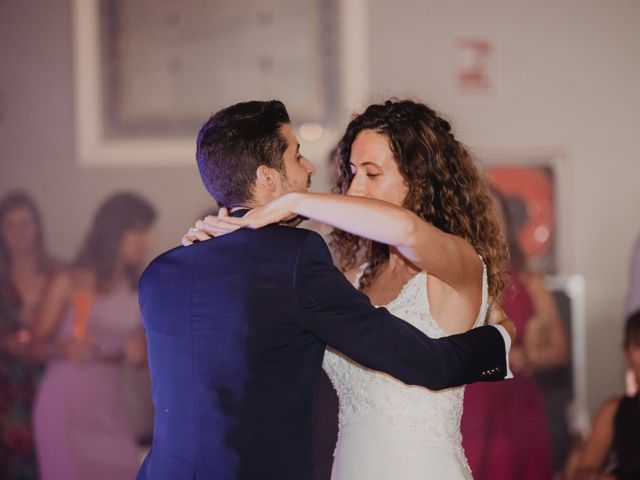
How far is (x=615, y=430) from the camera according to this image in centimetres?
350

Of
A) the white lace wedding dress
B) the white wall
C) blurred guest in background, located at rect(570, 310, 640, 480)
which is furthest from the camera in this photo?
the white wall

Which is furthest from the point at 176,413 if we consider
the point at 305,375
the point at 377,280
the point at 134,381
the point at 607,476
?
the point at 134,381

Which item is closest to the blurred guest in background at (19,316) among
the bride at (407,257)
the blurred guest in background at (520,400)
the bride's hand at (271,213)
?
the blurred guest in background at (520,400)

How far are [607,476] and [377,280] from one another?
1.60m

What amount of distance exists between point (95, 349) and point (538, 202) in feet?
7.99

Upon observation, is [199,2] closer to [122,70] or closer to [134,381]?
[122,70]

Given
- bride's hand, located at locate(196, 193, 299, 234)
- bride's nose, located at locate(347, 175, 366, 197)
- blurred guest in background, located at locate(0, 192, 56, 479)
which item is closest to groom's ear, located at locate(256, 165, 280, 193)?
bride's hand, located at locate(196, 193, 299, 234)

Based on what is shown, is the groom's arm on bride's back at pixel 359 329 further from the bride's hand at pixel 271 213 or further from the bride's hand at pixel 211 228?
the bride's hand at pixel 211 228

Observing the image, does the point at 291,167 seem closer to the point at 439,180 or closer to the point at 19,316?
the point at 439,180

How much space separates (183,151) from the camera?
4742mm

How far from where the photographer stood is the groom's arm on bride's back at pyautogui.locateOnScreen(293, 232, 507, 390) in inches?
64.1

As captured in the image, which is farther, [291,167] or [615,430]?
[615,430]

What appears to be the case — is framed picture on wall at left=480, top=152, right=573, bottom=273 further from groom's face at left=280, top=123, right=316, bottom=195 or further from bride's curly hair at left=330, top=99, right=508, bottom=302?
groom's face at left=280, top=123, right=316, bottom=195

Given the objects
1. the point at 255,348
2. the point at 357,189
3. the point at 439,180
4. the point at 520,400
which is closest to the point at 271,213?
the point at 255,348
